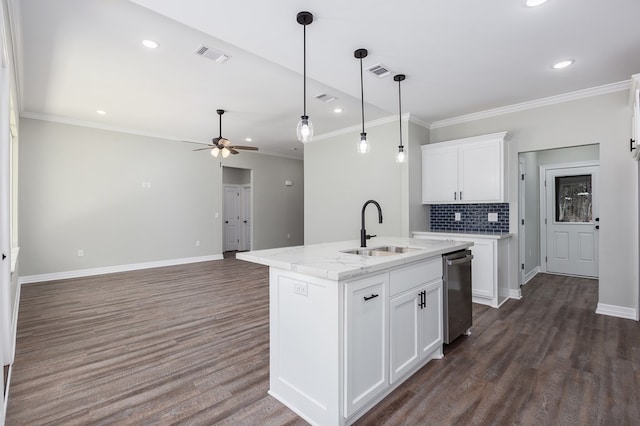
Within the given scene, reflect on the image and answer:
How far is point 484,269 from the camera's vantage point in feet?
13.6

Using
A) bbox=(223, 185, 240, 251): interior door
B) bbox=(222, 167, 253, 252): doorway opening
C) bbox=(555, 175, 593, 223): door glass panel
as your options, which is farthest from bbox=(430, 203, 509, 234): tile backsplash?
bbox=(223, 185, 240, 251): interior door

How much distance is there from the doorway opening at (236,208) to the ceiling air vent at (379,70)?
6726 mm

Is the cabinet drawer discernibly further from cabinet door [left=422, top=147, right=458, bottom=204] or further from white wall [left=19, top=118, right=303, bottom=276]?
white wall [left=19, top=118, right=303, bottom=276]

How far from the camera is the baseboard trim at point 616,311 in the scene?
3619mm

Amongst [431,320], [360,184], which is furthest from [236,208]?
[431,320]

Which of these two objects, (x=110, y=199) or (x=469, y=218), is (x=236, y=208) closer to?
(x=110, y=199)

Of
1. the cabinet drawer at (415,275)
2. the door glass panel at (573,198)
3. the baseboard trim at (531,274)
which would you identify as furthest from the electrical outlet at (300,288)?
the door glass panel at (573,198)

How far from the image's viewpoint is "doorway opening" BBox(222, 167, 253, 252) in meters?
9.62

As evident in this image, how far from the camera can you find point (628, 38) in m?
2.74

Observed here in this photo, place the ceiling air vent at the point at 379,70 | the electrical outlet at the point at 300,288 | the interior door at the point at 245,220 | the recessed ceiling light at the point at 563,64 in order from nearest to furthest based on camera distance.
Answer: the electrical outlet at the point at 300,288, the recessed ceiling light at the point at 563,64, the ceiling air vent at the point at 379,70, the interior door at the point at 245,220

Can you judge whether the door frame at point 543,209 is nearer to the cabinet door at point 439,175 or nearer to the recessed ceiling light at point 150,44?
the cabinet door at point 439,175

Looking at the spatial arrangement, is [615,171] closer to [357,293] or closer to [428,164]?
[428,164]

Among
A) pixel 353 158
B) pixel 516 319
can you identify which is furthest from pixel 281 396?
pixel 353 158

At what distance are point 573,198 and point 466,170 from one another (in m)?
2.78
